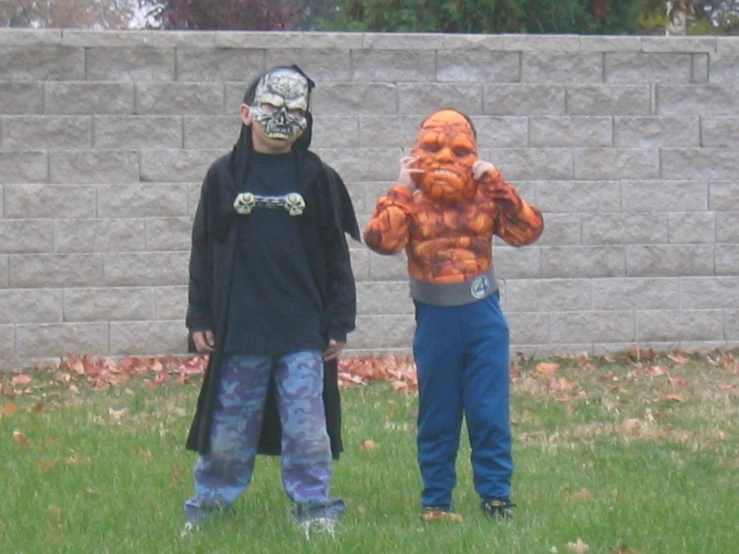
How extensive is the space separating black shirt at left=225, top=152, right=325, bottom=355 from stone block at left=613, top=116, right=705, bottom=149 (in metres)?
5.33

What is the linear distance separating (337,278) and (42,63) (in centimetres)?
472

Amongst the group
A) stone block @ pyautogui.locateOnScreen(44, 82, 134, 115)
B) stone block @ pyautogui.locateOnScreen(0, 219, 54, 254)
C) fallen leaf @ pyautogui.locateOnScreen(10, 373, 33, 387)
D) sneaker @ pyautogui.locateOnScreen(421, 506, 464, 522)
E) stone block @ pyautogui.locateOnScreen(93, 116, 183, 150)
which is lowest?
sneaker @ pyautogui.locateOnScreen(421, 506, 464, 522)

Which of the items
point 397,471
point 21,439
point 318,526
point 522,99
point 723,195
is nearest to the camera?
point 318,526

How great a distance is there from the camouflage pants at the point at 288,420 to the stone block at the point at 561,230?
16.4ft

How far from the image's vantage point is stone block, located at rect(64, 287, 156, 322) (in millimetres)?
9828

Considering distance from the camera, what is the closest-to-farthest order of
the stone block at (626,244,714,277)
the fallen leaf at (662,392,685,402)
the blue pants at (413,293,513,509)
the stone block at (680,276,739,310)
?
the blue pants at (413,293,513,509), the fallen leaf at (662,392,685,402), the stone block at (626,244,714,277), the stone block at (680,276,739,310)

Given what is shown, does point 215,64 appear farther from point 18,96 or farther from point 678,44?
point 678,44

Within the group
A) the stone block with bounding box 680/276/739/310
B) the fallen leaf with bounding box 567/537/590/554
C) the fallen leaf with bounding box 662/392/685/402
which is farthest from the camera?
the stone block with bounding box 680/276/739/310

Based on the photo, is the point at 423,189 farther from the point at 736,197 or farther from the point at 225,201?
the point at 736,197

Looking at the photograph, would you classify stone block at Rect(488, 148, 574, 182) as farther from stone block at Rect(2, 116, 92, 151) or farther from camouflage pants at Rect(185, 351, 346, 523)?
camouflage pants at Rect(185, 351, 346, 523)

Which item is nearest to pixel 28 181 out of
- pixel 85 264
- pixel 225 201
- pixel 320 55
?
pixel 85 264

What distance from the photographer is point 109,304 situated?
32.4 ft

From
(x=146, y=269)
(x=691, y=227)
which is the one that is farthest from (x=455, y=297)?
(x=691, y=227)

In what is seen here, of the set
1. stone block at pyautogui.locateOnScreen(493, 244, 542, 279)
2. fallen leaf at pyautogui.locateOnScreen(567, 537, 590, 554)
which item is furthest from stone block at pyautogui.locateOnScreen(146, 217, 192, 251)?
fallen leaf at pyautogui.locateOnScreen(567, 537, 590, 554)
